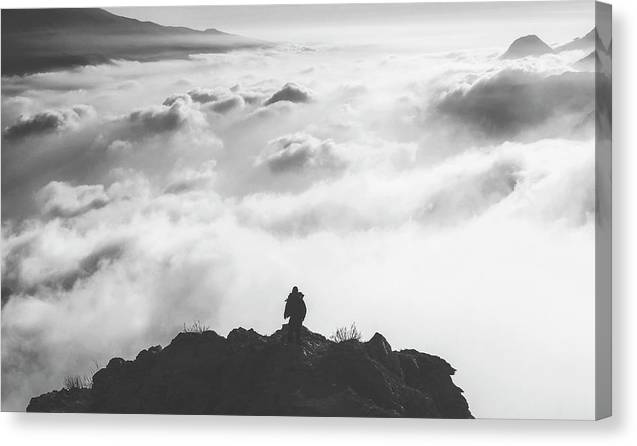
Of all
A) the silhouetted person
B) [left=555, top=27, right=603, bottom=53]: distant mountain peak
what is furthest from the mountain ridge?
[left=555, top=27, right=603, bottom=53]: distant mountain peak

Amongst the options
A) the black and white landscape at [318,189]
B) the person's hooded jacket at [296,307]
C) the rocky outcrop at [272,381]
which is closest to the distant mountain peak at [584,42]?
the black and white landscape at [318,189]

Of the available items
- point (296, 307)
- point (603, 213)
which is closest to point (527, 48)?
point (603, 213)

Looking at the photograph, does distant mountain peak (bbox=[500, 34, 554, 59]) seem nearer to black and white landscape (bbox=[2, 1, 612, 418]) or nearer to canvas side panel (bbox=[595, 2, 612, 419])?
black and white landscape (bbox=[2, 1, 612, 418])

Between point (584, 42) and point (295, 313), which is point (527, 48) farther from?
point (295, 313)

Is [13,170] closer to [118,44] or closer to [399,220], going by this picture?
[118,44]

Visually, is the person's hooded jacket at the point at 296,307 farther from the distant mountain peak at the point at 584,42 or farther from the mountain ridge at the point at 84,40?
the distant mountain peak at the point at 584,42

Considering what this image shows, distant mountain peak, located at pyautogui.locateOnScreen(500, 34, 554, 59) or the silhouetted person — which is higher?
distant mountain peak, located at pyautogui.locateOnScreen(500, 34, 554, 59)

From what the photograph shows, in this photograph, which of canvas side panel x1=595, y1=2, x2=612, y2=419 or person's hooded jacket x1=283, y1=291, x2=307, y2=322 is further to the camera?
person's hooded jacket x1=283, y1=291, x2=307, y2=322
